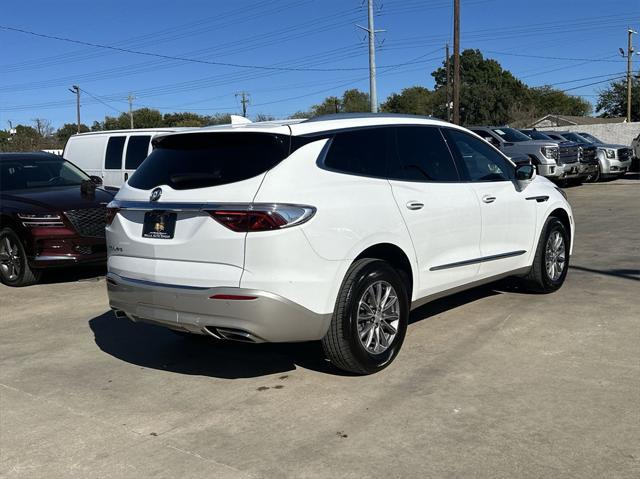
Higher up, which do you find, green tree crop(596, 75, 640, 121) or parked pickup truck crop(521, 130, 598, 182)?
green tree crop(596, 75, 640, 121)

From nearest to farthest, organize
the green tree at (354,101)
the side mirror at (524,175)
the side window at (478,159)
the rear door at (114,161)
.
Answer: the side window at (478,159)
the side mirror at (524,175)
the rear door at (114,161)
the green tree at (354,101)

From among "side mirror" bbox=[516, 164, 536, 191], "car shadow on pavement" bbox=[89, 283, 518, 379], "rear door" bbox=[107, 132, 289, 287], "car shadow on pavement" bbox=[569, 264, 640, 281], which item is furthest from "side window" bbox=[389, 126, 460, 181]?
"car shadow on pavement" bbox=[569, 264, 640, 281]

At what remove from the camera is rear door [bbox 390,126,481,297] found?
4.89m

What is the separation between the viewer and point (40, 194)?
8422 millimetres

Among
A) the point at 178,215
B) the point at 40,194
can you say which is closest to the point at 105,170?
the point at 40,194

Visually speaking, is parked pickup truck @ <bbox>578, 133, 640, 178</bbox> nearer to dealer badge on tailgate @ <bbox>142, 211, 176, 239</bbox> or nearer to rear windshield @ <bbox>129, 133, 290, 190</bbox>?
rear windshield @ <bbox>129, 133, 290, 190</bbox>

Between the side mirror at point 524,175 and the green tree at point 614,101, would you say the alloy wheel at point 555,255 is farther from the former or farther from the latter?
the green tree at point 614,101

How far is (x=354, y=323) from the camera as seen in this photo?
4363mm

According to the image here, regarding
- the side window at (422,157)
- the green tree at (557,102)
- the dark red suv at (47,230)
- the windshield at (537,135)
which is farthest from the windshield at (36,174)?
the green tree at (557,102)

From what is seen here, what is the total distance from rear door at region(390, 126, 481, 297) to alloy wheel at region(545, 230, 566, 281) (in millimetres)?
1443

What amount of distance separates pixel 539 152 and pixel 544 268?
12.6 metres

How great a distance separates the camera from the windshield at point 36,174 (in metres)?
8.90

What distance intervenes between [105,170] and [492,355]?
8978 mm

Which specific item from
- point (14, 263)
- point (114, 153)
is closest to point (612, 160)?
point (114, 153)
